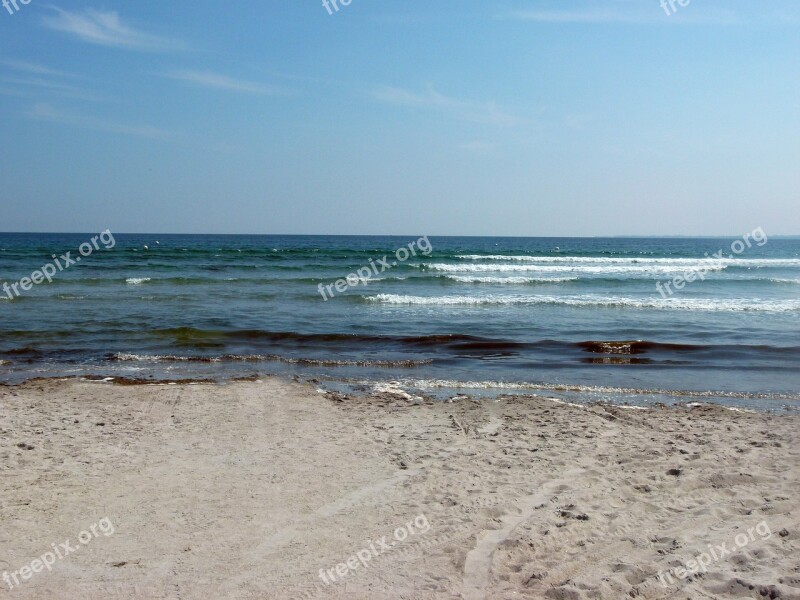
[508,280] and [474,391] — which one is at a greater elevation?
Answer: [508,280]

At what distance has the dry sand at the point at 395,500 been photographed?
13.9 feet

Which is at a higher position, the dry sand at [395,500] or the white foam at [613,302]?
the white foam at [613,302]

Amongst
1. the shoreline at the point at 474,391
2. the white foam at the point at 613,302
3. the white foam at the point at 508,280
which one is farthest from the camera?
the white foam at the point at 508,280

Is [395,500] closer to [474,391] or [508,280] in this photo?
[474,391]

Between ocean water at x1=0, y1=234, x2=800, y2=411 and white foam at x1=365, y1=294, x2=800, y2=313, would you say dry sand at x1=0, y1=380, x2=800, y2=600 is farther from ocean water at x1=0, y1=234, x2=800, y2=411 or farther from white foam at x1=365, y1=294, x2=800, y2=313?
white foam at x1=365, y1=294, x2=800, y2=313

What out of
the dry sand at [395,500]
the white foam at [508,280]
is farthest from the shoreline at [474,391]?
the white foam at [508,280]

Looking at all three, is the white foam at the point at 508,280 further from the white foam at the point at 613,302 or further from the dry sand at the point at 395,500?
the dry sand at the point at 395,500

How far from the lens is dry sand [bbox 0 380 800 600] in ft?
13.9

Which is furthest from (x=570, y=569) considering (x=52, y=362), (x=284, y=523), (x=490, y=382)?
(x=52, y=362)

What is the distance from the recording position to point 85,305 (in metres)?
19.6

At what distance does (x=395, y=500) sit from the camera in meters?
5.48

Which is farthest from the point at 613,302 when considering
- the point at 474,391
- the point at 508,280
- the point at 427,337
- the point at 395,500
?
the point at 395,500

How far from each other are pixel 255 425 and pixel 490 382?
4.41 m

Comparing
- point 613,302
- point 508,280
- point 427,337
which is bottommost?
point 427,337
